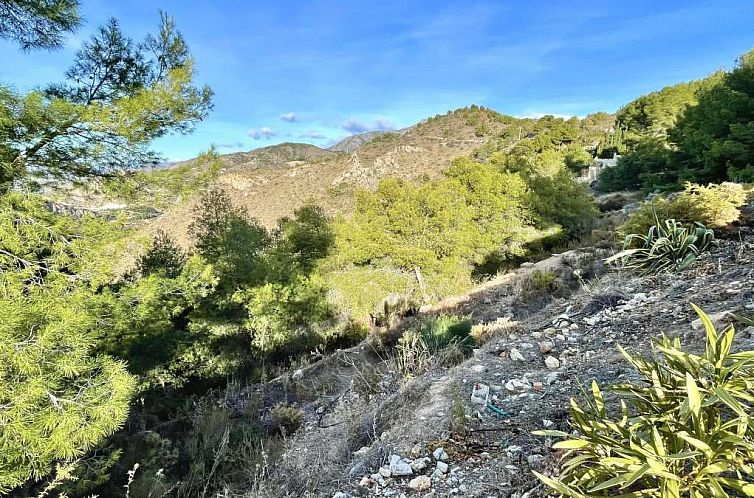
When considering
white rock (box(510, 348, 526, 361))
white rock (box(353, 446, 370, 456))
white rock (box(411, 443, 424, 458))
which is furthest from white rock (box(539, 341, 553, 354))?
white rock (box(353, 446, 370, 456))

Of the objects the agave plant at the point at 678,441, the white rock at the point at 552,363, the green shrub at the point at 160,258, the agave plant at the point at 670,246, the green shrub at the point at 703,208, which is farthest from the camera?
the green shrub at the point at 160,258

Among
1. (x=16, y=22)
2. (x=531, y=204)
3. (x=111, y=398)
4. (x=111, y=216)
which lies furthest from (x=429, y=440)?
(x=531, y=204)

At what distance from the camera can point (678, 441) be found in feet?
4.05

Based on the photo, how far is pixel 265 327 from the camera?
32.8 feet

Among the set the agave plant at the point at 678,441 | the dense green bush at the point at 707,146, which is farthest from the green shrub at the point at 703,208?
the dense green bush at the point at 707,146

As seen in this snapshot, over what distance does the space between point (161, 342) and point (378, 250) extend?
231 inches

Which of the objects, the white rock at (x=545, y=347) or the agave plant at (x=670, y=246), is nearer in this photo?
the white rock at (x=545, y=347)

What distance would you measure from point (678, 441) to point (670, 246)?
3.51 meters

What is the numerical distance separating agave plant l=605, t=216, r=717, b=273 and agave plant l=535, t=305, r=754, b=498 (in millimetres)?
2917

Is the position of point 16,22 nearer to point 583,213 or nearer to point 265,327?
point 265,327

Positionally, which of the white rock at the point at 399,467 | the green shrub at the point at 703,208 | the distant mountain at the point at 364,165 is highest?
the distant mountain at the point at 364,165

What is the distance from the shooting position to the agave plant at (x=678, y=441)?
1108 millimetres

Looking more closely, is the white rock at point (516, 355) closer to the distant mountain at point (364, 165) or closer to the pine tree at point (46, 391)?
the pine tree at point (46, 391)

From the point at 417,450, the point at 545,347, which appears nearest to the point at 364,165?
the point at 545,347
